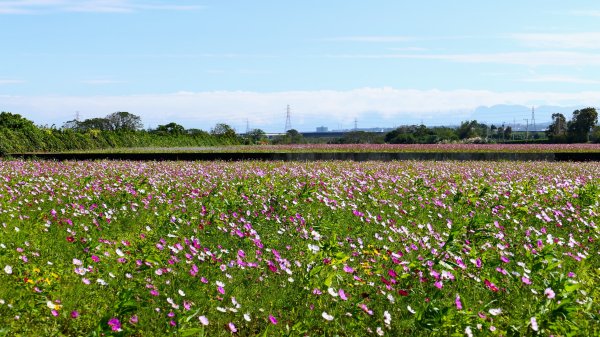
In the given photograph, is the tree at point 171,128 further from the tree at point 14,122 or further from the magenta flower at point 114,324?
the magenta flower at point 114,324

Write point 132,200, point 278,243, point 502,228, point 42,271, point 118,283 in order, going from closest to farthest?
point 118,283 → point 42,271 → point 278,243 → point 502,228 → point 132,200

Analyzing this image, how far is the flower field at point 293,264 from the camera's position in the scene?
507 cm

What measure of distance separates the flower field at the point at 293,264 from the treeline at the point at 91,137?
959 inches

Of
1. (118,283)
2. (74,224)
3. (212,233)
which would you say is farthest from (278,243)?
(74,224)

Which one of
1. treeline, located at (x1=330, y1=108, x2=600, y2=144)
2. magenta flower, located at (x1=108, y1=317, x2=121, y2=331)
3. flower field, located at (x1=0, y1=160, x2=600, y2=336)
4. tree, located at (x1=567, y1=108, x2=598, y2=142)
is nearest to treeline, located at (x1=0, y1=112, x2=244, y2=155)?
treeline, located at (x1=330, y1=108, x2=600, y2=144)

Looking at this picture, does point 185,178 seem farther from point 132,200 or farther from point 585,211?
point 585,211

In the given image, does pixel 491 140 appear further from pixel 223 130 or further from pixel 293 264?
pixel 293 264

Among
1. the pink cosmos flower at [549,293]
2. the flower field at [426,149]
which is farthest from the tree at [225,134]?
the pink cosmos flower at [549,293]

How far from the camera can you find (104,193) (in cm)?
1045

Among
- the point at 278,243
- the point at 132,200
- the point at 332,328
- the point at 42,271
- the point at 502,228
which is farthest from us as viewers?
the point at 132,200

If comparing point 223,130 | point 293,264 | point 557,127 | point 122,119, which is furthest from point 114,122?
point 293,264

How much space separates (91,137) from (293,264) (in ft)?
124

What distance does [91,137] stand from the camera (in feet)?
136

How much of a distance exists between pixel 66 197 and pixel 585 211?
8.38m
